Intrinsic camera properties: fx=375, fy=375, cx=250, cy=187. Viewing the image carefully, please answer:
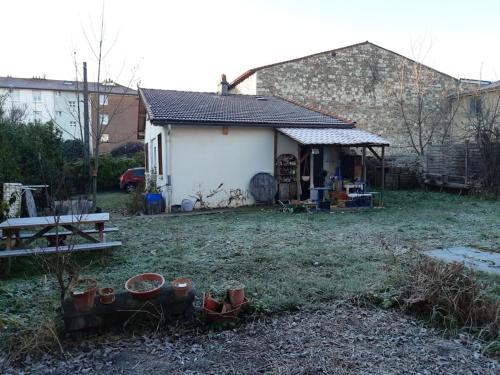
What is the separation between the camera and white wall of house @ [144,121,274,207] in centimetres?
1195

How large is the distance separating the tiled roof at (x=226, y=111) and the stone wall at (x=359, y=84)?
155 inches

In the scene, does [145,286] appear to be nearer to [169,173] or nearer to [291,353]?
[291,353]

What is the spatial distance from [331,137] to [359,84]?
446 inches

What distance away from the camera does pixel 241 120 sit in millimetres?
12516

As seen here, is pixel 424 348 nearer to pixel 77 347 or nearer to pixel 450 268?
pixel 450 268

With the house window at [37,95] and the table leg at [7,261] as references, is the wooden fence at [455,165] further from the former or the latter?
the house window at [37,95]

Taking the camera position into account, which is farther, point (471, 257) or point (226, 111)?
point (226, 111)

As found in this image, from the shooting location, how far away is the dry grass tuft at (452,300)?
354 cm

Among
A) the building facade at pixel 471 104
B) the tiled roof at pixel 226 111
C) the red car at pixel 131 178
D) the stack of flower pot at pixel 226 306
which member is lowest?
the stack of flower pot at pixel 226 306

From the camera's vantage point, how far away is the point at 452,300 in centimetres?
366

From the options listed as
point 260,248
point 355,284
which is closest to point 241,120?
point 260,248

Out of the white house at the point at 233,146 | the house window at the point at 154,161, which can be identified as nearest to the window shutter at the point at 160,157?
the white house at the point at 233,146

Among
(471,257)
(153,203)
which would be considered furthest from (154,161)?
(471,257)

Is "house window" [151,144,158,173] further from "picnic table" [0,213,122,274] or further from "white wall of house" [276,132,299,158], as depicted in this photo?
"picnic table" [0,213,122,274]
